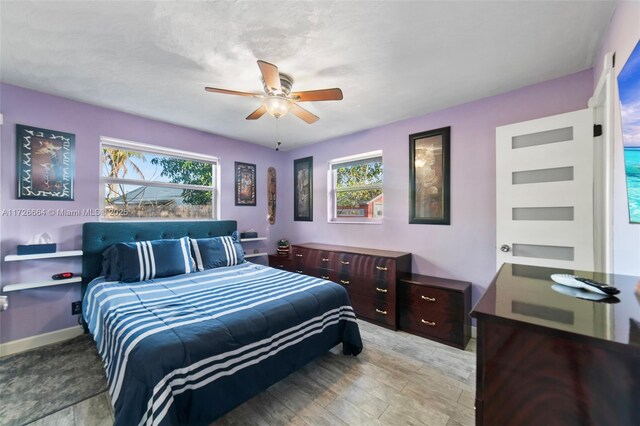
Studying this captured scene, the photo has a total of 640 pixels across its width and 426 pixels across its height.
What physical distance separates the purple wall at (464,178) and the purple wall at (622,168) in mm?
688

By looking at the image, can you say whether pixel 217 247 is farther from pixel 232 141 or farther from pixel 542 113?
pixel 542 113

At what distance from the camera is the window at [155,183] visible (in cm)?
308

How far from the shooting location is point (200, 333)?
1.51 meters

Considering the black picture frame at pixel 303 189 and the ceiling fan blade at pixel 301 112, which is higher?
the ceiling fan blade at pixel 301 112

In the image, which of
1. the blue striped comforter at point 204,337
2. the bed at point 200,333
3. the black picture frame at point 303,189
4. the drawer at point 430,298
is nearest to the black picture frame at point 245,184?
the black picture frame at point 303,189

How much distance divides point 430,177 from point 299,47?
83.2 inches

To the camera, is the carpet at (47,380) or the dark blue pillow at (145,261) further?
the dark blue pillow at (145,261)

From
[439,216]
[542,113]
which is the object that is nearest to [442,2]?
[542,113]

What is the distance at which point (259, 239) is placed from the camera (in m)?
4.27

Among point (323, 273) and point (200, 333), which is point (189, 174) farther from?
point (200, 333)

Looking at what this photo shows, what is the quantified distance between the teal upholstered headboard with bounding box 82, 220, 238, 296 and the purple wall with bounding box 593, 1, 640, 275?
3997 mm

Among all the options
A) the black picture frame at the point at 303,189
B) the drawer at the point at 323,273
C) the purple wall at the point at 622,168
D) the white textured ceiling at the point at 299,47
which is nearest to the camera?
the purple wall at the point at 622,168

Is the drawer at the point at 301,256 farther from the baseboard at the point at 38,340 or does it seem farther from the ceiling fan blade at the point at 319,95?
the baseboard at the point at 38,340

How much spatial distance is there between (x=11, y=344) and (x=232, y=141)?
331 centimetres
